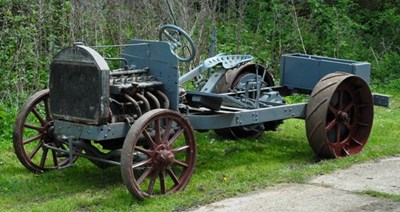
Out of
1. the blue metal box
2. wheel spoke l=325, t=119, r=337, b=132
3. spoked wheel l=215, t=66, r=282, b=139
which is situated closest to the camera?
wheel spoke l=325, t=119, r=337, b=132

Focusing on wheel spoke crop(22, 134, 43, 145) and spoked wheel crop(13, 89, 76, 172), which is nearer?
spoked wheel crop(13, 89, 76, 172)

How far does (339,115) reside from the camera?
9.24 meters

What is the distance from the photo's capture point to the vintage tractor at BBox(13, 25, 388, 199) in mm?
7523

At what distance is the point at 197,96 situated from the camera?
28.0ft

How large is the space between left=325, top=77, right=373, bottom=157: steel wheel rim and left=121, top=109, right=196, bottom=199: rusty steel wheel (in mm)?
2044

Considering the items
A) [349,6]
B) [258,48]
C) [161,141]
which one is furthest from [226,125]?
[349,6]

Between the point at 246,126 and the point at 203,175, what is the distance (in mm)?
1878

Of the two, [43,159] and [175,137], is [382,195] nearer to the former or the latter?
[175,137]

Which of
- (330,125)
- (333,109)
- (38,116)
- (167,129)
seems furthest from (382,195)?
(38,116)

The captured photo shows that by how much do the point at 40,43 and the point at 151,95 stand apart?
397cm

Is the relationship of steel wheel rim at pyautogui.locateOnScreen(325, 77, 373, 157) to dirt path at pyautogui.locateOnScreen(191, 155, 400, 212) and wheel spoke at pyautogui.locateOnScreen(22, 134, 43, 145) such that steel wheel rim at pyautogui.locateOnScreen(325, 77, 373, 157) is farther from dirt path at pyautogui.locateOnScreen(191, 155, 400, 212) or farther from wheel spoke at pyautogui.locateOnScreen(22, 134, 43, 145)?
wheel spoke at pyautogui.locateOnScreen(22, 134, 43, 145)

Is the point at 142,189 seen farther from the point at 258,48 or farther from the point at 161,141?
the point at 258,48

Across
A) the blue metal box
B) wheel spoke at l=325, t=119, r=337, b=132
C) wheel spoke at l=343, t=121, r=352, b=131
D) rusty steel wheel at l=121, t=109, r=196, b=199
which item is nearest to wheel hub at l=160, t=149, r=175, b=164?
rusty steel wheel at l=121, t=109, r=196, b=199

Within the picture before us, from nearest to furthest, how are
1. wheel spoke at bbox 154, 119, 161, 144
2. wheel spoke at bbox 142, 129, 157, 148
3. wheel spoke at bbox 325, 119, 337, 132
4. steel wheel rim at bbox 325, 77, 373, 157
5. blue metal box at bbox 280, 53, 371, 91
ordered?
wheel spoke at bbox 142, 129, 157, 148 → wheel spoke at bbox 154, 119, 161, 144 → wheel spoke at bbox 325, 119, 337, 132 → steel wheel rim at bbox 325, 77, 373, 157 → blue metal box at bbox 280, 53, 371, 91
